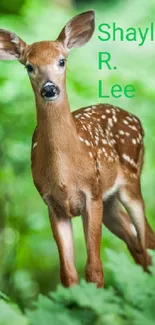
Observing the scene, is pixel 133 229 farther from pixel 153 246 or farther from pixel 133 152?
pixel 133 152

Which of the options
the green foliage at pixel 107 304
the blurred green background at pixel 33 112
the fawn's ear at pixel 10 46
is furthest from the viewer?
the blurred green background at pixel 33 112

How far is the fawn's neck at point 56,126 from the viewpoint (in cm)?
210

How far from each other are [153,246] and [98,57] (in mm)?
602

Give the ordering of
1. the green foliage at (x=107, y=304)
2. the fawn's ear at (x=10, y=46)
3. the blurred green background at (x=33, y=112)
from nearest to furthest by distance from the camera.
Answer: the green foliage at (x=107, y=304) → the fawn's ear at (x=10, y=46) → the blurred green background at (x=33, y=112)

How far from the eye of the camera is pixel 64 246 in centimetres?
223

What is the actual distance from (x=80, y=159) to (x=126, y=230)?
0.34 m

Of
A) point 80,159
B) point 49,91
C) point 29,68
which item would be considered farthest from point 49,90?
point 80,159

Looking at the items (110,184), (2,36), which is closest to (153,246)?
(110,184)

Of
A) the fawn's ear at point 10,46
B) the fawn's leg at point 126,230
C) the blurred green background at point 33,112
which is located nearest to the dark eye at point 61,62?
the fawn's ear at point 10,46

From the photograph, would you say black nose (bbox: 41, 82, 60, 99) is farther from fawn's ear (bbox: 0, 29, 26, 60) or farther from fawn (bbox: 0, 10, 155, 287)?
fawn's ear (bbox: 0, 29, 26, 60)

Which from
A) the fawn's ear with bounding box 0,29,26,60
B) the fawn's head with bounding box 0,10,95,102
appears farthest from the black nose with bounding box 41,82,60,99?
the fawn's ear with bounding box 0,29,26,60

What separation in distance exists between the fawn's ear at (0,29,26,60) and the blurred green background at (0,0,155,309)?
142 millimetres

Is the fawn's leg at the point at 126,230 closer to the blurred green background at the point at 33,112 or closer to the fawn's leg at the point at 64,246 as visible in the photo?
the blurred green background at the point at 33,112

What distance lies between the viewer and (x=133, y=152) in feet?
7.66
